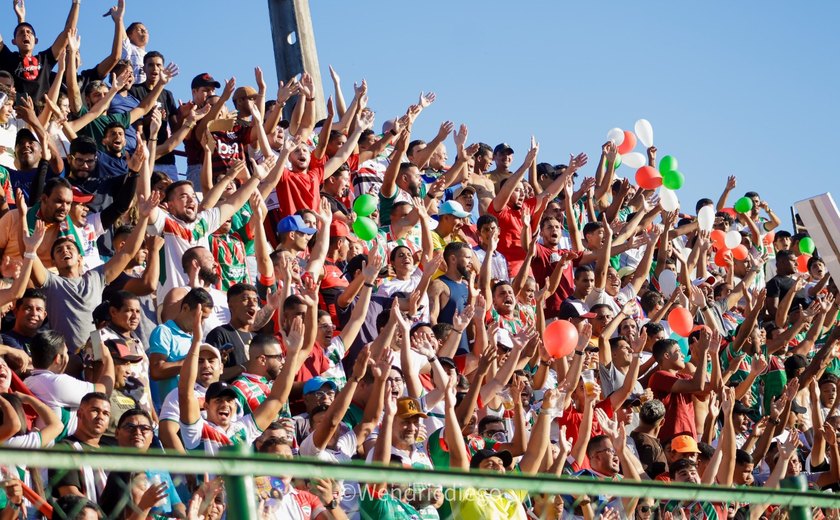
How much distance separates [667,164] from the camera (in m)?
12.9

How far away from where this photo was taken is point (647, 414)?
30.1 ft

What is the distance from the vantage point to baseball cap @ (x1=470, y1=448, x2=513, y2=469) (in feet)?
23.0

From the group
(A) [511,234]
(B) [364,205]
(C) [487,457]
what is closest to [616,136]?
(A) [511,234]

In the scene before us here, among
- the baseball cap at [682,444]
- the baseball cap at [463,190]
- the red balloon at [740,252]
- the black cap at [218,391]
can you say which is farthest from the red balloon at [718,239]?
the black cap at [218,391]

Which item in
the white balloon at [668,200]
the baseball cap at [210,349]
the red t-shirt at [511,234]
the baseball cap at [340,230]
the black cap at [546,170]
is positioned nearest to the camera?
the baseball cap at [210,349]

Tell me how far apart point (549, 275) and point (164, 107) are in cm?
343

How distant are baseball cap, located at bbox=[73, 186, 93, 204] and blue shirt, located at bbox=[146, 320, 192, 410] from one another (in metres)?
1.41

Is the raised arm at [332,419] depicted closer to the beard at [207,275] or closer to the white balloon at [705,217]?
the beard at [207,275]

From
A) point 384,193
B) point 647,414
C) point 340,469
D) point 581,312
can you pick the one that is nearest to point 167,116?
point 384,193

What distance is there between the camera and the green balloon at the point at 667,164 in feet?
42.1

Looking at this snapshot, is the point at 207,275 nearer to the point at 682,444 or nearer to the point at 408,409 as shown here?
the point at 408,409

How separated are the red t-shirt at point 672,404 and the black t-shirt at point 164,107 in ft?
13.1

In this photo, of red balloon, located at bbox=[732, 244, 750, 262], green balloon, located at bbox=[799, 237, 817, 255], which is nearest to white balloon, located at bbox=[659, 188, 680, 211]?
red balloon, located at bbox=[732, 244, 750, 262]

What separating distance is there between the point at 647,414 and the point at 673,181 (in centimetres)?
396
